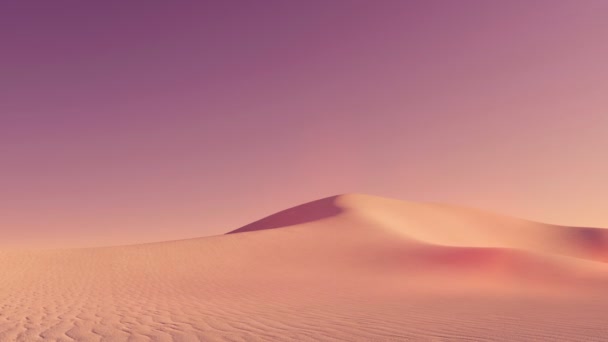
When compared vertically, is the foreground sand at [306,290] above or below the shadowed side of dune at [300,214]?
below

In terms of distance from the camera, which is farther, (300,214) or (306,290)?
(300,214)

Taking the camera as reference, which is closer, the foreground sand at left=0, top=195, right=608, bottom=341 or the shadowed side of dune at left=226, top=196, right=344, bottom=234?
the foreground sand at left=0, top=195, right=608, bottom=341

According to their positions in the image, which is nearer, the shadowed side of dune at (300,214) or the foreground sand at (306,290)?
the foreground sand at (306,290)

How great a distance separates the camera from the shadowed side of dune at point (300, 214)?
37.7 meters

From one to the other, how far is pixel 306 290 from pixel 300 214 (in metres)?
27.6

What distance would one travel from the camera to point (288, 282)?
15.4 meters

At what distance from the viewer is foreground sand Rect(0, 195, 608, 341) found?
6422 mm

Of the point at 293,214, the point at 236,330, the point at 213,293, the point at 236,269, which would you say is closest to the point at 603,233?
the point at 293,214

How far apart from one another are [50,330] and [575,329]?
7915mm

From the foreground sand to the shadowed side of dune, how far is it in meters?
4.32

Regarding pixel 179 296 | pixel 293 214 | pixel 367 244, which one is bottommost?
pixel 179 296

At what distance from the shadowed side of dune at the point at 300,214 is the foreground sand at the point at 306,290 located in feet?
14.2

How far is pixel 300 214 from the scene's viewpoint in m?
40.7

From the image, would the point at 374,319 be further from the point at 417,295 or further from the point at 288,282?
the point at 288,282
